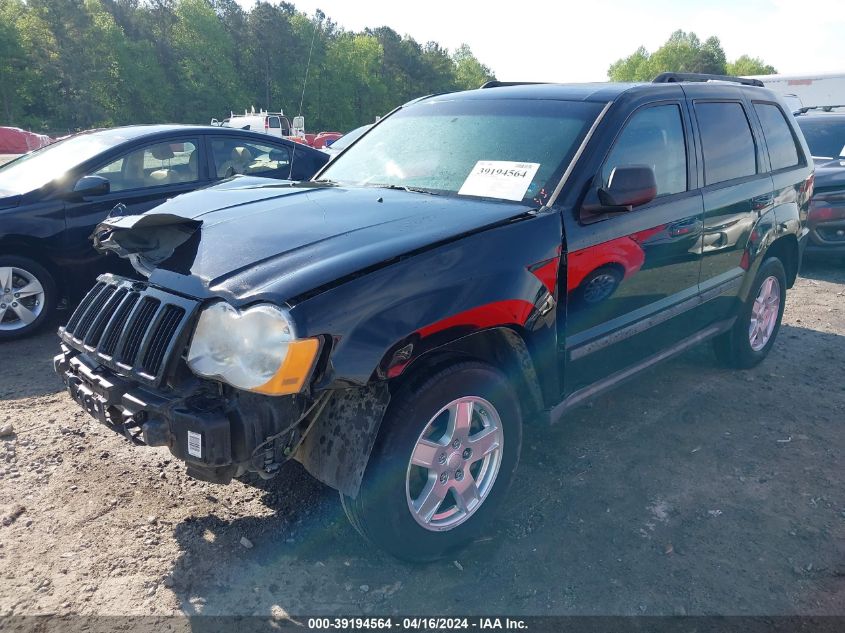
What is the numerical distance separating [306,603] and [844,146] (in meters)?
9.95

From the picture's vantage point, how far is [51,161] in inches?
228

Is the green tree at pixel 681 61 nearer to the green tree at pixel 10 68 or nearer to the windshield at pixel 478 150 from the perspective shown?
the green tree at pixel 10 68

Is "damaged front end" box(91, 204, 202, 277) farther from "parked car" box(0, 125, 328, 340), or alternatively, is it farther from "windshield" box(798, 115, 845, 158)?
"windshield" box(798, 115, 845, 158)

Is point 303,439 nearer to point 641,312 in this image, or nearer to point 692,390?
point 641,312

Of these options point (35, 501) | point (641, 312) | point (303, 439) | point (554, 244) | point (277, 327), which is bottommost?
point (35, 501)

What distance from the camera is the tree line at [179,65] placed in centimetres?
5669

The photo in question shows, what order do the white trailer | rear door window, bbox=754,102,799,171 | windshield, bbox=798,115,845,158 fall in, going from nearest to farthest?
1. rear door window, bbox=754,102,799,171
2. windshield, bbox=798,115,845,158
3. the white trailer

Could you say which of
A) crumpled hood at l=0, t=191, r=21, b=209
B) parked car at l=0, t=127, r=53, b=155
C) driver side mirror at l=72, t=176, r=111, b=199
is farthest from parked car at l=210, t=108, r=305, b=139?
crumpled hood at l=0, t=191, r=21, b=209

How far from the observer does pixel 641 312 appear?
3.53m

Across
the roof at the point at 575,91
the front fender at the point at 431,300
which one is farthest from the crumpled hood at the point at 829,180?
the front fender at the point at 431,300

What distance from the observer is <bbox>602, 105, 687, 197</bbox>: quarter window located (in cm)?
336

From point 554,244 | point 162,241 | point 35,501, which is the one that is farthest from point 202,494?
point 554,244

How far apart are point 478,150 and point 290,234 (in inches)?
48.6

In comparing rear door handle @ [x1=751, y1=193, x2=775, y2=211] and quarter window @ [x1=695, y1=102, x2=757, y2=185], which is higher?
quarter window @ [x1=695, y1=102, x2=757, y2=185]
